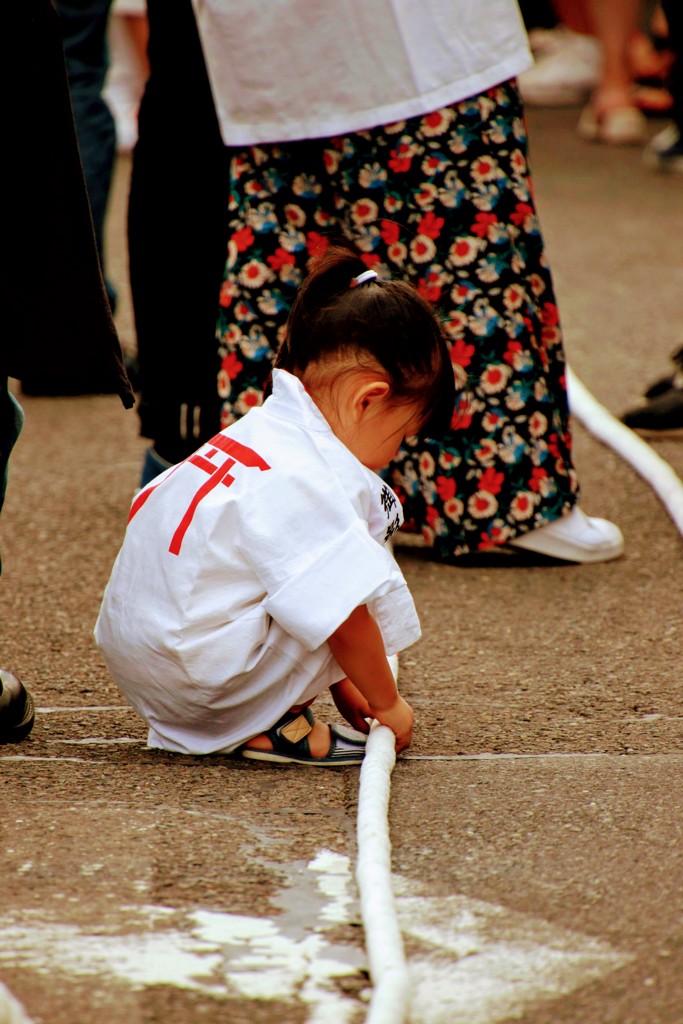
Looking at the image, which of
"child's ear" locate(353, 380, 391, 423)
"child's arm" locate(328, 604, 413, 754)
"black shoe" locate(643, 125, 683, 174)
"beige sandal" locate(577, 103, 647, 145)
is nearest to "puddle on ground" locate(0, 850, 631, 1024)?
"child's arm" locate(328, 604, 413, 754)

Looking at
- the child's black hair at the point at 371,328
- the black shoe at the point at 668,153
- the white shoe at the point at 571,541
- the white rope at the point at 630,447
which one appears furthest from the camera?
the black shoe at the point at 668,153

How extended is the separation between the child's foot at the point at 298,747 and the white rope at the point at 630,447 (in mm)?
1178

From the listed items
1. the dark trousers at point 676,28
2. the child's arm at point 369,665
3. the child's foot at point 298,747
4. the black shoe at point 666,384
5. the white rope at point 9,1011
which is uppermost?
the dark trousers at point 676,28

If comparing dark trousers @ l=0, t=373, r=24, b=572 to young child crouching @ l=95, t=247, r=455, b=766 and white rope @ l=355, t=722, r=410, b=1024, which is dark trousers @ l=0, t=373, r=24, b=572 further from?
white rope @ l=355, t=722, r=410, b=1024

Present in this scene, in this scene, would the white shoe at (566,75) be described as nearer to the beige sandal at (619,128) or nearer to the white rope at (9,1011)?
the beige sandal at (619,128)

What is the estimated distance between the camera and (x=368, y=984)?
1310mm

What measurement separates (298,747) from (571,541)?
98 centimetres

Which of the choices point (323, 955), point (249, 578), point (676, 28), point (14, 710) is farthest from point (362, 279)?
point (676, 28)

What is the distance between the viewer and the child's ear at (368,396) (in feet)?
5.89

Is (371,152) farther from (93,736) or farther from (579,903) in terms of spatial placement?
(579,903)

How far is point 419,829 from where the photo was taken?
5.36 ft

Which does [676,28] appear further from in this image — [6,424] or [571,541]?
[6,424]

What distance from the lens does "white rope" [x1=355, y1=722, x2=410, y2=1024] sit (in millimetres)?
1233

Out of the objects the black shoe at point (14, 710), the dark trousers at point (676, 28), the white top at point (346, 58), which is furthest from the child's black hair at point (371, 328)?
the dark trousers at point (676, 28)
